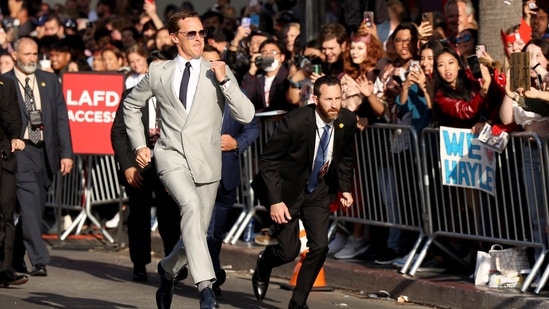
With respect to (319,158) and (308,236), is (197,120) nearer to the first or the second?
(319,158)

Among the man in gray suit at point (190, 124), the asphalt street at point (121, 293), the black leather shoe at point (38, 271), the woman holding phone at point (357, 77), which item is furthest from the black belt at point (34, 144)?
the man in gray suit at point (190, 124)

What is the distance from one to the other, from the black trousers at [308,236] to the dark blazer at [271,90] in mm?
3125

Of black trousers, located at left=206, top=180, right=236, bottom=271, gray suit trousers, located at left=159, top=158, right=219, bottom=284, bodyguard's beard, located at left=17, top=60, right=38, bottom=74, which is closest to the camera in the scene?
gray suit trousers, located at left=159, top=158, right=219, bottom=284

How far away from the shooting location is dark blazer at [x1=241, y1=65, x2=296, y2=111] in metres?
13.8

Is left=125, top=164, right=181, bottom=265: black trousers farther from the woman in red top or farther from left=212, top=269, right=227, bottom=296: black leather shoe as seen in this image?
the woman in red top

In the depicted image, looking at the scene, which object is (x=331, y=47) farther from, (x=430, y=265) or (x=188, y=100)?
(x=188, y=100)

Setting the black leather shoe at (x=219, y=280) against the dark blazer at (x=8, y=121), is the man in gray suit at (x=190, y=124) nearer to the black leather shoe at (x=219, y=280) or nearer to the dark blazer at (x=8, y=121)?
the black leather shoe at (x=219, y=280)

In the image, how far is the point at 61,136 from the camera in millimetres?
13133

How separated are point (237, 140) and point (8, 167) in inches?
81.6

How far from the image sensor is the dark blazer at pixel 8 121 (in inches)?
469

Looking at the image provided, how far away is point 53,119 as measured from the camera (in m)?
13.1

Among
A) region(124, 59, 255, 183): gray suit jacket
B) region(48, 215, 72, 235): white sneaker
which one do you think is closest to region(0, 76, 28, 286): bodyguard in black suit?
region(124, 59, 255, 183): gray suit jacket

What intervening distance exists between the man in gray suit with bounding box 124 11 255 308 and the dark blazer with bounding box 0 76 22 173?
251 cm

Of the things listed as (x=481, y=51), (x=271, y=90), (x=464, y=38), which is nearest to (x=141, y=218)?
(x=271, y=90)
